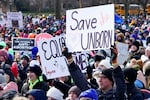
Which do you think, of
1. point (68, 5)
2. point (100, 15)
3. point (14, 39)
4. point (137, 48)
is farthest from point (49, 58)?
point (68, 5)

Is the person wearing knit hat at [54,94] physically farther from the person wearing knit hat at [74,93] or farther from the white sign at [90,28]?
the white sign at [90,28]

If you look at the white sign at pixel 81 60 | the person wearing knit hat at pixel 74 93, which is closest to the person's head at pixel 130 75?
the person wearing knit hat at pixel 74 93

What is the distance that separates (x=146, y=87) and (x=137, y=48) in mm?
3948

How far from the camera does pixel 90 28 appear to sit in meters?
6.95

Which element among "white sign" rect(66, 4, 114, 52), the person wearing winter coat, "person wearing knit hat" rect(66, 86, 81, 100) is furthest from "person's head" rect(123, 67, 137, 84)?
"white sign" rect(66, 4, 114, 52)

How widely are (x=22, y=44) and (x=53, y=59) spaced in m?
5.78

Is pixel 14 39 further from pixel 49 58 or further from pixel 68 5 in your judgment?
pixel 68 5

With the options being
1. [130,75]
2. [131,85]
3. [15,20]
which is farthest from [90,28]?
[15,20]

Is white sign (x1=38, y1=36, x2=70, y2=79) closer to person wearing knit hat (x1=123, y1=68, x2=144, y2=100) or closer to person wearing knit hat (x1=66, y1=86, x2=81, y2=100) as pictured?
person wearing knit hat (x1=66, y1=86, x2=81, y2=100)

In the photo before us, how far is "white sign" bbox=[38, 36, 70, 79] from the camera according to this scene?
698 centimetres

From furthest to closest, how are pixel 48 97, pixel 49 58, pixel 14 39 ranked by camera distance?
pixel 14 39
pixel 49 58
pixel 48 97

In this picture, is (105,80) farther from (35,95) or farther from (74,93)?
(35,95)

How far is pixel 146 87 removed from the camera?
628 cm

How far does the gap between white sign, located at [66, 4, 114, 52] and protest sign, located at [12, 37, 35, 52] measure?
562cm
